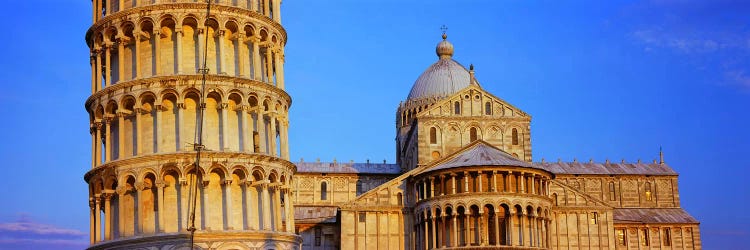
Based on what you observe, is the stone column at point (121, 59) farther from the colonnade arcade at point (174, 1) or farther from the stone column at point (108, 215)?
the stone column at point (108, 215)

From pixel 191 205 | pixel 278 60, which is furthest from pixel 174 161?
pixel 278 60

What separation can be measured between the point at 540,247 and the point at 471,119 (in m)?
14.8

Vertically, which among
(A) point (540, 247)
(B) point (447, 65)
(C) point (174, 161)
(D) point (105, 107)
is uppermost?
(B) point (447, 65)

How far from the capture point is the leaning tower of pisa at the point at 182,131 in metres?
45.6

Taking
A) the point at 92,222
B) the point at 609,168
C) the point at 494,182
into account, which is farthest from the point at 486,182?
the point at 92,222

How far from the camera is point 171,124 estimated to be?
4703 centimetres

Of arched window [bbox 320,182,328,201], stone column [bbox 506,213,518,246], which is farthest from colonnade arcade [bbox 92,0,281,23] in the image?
Result: arched window [bbox 320,182,328,201]

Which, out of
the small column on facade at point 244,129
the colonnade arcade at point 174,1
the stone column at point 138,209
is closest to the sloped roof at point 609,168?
the colonnade arcade at point 174,1

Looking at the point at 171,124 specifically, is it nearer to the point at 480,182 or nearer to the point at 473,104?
the point at 480,182

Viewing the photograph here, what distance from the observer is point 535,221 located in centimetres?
7006

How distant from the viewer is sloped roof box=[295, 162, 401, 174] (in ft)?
299

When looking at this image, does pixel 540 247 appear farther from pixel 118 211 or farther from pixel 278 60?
pixel 118 211

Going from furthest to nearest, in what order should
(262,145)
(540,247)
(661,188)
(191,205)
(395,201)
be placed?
(661,188)
(395,201)
(540,247)
(262,145)
(191,205)

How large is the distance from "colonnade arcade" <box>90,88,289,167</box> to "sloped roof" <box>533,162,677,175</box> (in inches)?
1962
